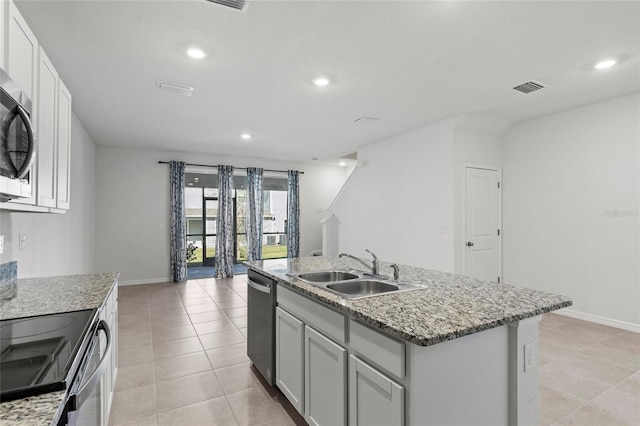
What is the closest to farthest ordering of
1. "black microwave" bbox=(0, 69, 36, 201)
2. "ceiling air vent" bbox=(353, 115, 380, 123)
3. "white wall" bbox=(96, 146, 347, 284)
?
1. "black microwave" bbox=(0, 69, 36, 201)
2. "ceiling air vent" bbox=(353, 115, 380, 123)
3. "white wall" bbox=(96, 146, 347, 284)

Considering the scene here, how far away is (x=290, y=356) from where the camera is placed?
2.13 metres

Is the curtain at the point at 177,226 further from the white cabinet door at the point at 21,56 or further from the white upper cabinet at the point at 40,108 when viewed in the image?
the white cabinet door at the point at 21,56

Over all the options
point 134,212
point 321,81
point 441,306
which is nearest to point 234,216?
point 134,212

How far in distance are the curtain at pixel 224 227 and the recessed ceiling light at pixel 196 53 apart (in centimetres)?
439

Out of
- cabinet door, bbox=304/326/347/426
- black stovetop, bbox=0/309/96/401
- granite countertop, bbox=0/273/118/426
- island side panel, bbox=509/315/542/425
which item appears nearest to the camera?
granite countertop, bbox=0/273/118/426

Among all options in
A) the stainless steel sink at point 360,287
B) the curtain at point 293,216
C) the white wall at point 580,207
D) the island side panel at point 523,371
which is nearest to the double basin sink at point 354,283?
the stainless steel sink at point 360,287

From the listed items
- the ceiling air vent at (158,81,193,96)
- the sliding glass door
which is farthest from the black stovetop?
the sliding glass door

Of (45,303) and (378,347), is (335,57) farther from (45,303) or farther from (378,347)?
(45,303)

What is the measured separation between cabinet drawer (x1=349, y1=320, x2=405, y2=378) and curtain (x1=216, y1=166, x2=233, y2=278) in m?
5.74

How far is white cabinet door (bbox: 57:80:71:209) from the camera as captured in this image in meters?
2.05

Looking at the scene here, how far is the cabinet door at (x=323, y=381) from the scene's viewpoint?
1595 mm

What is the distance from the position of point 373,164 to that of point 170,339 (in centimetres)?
422

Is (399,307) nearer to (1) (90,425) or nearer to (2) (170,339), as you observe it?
(1) (90,425)

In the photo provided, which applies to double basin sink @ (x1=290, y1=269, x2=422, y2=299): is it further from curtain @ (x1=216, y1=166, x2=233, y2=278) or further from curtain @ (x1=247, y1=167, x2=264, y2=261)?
curtain @ (x1=247, y1=167, x2=264, y2=261)
